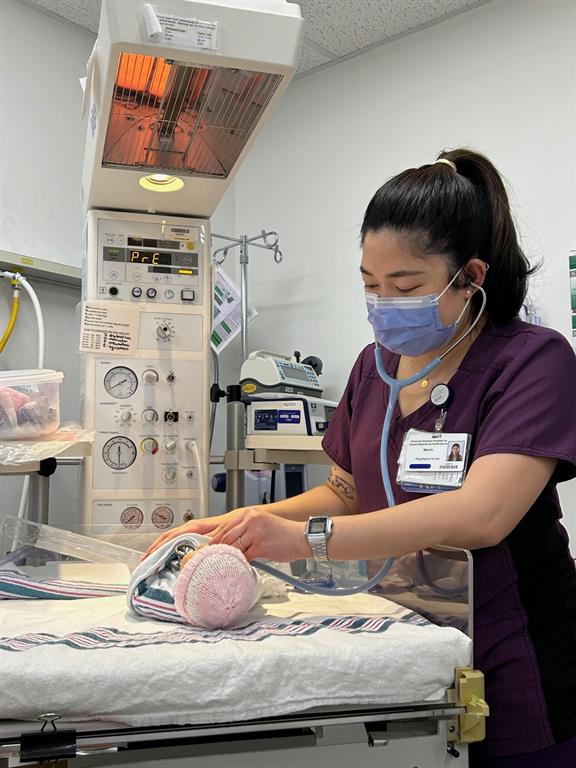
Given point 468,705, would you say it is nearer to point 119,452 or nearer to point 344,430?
point 344,430

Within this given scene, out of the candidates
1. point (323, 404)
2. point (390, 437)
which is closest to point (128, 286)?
point (323, 404)

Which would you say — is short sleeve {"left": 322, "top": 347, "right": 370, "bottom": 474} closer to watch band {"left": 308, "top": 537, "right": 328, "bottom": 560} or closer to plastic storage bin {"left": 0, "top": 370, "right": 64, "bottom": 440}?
watch band {"left": 308, "top": 537, "right": 328, "bottom": 560}

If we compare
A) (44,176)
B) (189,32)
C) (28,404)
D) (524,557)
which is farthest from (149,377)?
(44,176)

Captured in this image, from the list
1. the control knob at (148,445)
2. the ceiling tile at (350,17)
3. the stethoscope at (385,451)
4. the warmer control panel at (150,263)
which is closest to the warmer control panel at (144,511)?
the control knob at (148,445)

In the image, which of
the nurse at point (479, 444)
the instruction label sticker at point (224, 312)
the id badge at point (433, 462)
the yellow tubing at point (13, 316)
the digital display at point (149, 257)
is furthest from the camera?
the instruction label sticker at point (224, 312)

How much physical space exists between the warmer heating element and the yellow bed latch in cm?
118

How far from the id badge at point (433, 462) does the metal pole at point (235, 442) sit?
62.0 inches

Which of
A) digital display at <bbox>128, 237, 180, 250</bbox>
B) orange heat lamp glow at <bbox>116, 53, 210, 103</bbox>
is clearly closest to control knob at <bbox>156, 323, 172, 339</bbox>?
digital display at <bbox>128, 237, 180, 250</bbox>

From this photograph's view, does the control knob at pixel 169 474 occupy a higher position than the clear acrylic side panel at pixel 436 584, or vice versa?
the control knob at pixel 169 474

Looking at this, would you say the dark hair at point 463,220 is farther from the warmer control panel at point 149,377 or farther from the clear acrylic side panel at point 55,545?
the warmer control panel at point 149,377

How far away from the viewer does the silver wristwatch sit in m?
0.99

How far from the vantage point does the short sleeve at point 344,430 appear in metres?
1.40

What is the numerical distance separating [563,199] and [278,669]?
256 cm

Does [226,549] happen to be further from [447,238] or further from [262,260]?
[262,260]
